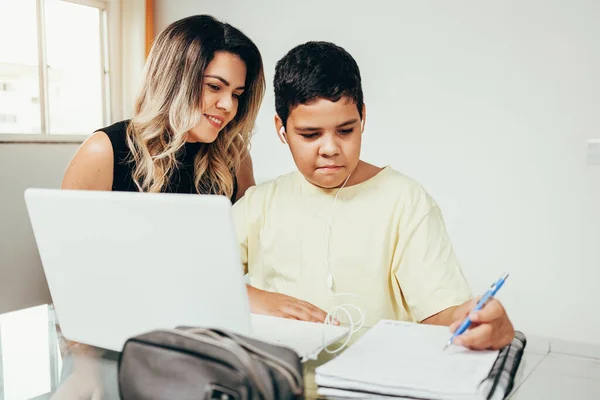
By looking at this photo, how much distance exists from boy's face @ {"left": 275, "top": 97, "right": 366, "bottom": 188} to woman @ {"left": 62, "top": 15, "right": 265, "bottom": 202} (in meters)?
0.50

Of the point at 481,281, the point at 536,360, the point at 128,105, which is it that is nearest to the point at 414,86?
the point at 481,281

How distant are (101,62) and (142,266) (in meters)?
3.19

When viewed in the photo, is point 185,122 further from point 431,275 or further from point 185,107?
point 431,275

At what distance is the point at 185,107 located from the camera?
1649 millimetres

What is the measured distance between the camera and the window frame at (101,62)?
10.8 ft

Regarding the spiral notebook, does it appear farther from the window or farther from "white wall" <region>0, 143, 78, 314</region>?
the window

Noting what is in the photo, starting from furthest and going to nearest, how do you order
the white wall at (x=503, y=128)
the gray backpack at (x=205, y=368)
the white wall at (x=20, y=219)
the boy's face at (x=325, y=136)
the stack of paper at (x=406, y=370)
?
the white wall at (x=20, y=219), the white wall at (x=503, y=128), the boy's face at (x=325, y=136), the stack of paper at (x=406, y=370), the gray backpack at (x=205, y=368)

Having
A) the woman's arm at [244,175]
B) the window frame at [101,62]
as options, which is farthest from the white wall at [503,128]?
the window frame at [101,62]

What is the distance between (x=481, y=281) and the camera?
116 inches

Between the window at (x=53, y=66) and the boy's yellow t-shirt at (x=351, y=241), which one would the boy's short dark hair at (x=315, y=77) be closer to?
the boy's yellow t-shirt at (x=351, y=241)

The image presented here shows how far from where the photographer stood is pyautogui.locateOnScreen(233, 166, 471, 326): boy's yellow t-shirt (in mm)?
1237

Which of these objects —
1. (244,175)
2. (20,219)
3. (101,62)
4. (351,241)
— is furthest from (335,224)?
(101,62)

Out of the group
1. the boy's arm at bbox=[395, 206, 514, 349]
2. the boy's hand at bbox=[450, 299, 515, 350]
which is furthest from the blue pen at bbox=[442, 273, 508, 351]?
the boy's arm at bbox=[395, 206, 514, 349]

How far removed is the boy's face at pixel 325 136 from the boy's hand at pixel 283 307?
26 centimetres
